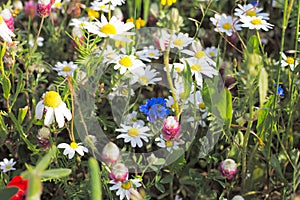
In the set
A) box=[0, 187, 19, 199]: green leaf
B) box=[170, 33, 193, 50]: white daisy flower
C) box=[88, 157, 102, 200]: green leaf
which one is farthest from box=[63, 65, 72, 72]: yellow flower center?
box=[88, 157, 102, 200]: green leaf

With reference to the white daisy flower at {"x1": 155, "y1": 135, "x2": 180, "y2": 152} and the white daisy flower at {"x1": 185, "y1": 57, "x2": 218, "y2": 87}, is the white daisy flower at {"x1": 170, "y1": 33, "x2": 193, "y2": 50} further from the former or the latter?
the white daisy flower at {"x1": 155, "y1": 135, "x2": 180, "y2": 152}

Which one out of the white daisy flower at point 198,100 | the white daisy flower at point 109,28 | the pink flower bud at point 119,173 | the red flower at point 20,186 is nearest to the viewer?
the red flower at point 20,186

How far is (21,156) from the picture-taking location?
5.13 feet

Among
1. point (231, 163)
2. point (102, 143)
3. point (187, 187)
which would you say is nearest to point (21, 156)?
point (102, 143)

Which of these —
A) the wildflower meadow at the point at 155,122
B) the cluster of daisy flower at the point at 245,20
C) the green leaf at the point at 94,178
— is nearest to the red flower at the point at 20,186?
the green leaf at the point at 94,178

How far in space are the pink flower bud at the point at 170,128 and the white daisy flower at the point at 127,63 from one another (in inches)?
6.6

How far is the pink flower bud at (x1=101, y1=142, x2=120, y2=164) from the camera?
4.09 ft

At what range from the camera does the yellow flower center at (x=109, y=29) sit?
53.1 inches

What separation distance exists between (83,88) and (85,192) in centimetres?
25

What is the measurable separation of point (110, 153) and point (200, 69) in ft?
1.15

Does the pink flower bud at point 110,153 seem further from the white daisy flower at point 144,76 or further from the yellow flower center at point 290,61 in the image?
the yellow flower center at point 290,61

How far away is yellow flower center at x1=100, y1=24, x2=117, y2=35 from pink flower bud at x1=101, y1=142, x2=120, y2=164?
0.27 m

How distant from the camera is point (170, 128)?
50.9 inches

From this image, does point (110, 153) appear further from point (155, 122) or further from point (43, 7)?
point (43, 7)
